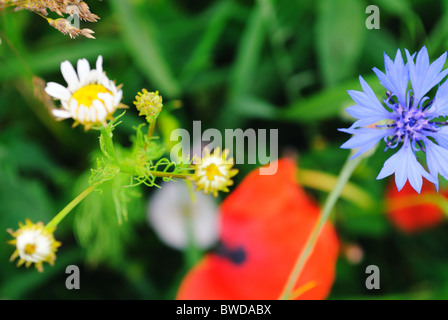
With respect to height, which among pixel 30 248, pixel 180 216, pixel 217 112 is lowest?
pixel 30 248

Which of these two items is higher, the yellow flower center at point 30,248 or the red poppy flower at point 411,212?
the red poppy flower at point 411,212

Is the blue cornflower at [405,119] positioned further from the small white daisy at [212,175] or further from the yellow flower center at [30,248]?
the yellow flower center at [30,248]

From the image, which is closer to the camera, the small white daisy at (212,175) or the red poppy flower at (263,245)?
the small white daisy at (212,175)

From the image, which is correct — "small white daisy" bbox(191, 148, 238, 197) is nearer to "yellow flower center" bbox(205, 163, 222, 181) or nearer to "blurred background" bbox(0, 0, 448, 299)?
"yellow flower center" bbox(205, 163, 222, 181)

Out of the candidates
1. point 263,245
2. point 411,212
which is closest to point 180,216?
point 263,245

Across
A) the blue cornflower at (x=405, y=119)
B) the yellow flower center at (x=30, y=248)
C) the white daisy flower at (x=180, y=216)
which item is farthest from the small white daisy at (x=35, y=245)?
the white daisy flower at (x=180, y=216)

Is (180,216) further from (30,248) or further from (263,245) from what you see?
(30,248)
